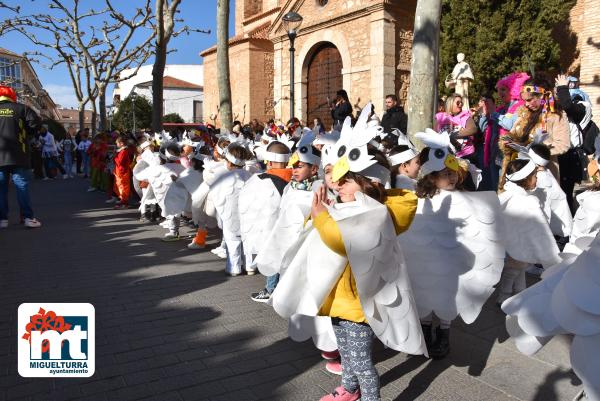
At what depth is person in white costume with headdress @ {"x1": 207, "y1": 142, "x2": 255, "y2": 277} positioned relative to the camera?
5570 mm

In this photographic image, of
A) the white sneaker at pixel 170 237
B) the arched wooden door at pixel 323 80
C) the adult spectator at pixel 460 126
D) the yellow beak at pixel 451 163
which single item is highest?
the arched wooden door at pixel 323 80

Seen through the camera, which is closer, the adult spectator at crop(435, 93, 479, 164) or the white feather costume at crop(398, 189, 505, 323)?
the white feather costume at crop(398, 189, 505, 323)

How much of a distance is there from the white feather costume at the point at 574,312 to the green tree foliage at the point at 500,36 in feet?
44.1

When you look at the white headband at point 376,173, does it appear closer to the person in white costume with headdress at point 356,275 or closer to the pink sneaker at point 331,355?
the person in white costume with headdress at point 356,275

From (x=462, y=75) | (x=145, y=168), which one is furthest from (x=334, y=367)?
(x=462, y=75)

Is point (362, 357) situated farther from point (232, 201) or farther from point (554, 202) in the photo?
point (554, 202)

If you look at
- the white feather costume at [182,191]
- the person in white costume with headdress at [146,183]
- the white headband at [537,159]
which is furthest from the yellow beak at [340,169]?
the person in white costume with headdress at [146,183]

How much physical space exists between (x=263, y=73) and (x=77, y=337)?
23.0 m

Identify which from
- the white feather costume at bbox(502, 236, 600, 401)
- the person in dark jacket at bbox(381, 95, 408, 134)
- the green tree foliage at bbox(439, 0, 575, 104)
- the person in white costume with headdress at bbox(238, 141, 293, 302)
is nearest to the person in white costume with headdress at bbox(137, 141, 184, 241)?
the person in white costume with headdress at bbox(238, 141, 293, 302)

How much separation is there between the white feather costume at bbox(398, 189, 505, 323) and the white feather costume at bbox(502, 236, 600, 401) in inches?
50.2

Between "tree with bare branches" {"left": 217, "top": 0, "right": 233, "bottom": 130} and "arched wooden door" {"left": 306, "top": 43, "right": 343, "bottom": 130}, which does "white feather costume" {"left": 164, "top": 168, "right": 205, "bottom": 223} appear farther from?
"arched wooden door" {"left": 306, "top": 43, "right": 343, "bottom": 130}

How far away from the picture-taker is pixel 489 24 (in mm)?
14539

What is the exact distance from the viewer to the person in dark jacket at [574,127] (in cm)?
611

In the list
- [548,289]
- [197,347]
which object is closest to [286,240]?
[197,347]
